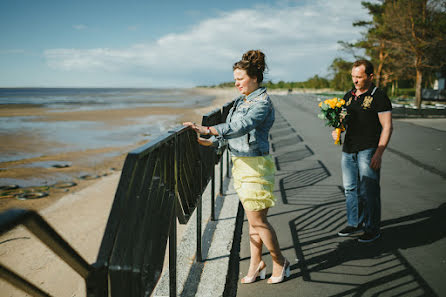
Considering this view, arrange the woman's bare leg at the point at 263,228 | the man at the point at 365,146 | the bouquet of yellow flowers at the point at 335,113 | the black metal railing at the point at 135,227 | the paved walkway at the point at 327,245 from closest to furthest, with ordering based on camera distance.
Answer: the black metal railing at the point at 135,227 → the woman's bare leg at the point at 263,228 → the paved walkway at the point at 327,245 → the man at the point at 365,146 → the bouquet of yellow flowers at the point at 335,113

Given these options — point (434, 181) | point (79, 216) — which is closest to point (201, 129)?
point (79, 216)

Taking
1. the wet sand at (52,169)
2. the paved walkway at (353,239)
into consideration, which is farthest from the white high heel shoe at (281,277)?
the wet sand at (52,169)

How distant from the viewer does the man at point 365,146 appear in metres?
3.60

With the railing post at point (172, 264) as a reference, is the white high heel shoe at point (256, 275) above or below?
below

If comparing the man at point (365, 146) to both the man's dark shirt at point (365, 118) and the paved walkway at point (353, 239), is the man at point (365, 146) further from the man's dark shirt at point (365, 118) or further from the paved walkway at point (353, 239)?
the paved walkway at point (353, 239)

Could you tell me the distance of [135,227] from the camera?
5.93ft

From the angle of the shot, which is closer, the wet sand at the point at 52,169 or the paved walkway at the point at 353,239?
the paved walkway at the point at 353,239

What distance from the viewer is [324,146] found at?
10406 mm

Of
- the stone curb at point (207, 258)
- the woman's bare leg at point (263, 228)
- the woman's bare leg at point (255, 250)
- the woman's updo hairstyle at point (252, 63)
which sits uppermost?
the woman's updo hairstyle at point (252, 63)

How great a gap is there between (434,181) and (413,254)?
3.58m

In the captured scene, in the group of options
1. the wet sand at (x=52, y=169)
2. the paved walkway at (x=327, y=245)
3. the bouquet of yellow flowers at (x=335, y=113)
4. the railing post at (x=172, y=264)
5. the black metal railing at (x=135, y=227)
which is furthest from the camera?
the wet sand at (x=52, y=169)

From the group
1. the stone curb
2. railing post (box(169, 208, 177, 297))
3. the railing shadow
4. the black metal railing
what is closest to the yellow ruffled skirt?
the black metal railing

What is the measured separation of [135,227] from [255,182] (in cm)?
128

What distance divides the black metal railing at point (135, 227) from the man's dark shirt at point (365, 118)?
2.07m
